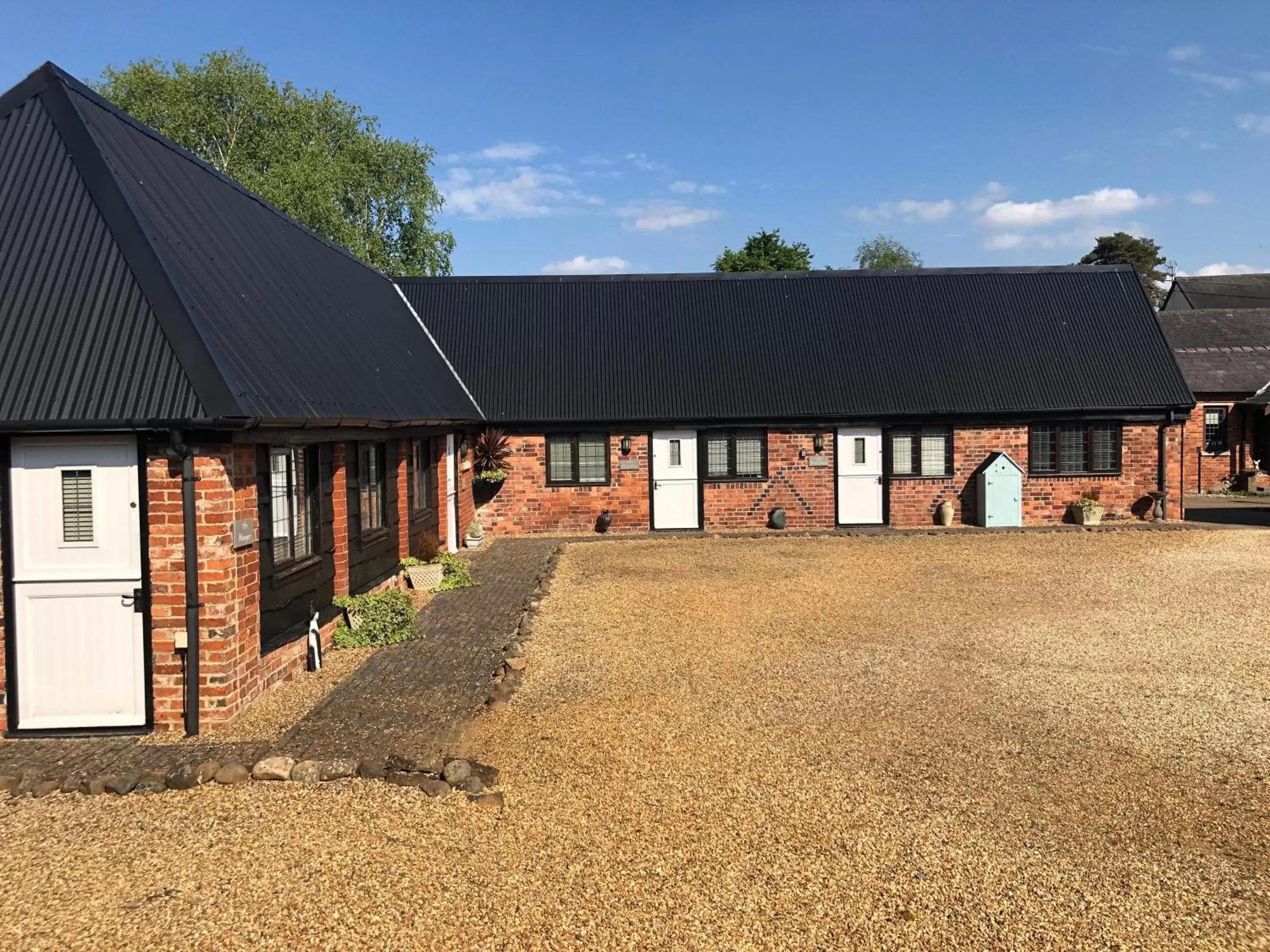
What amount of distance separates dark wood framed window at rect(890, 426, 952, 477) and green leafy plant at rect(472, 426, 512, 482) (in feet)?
28.1

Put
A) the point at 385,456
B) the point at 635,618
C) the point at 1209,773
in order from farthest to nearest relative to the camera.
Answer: the point at 385,456
the point at 635,618
the point at 1209,773

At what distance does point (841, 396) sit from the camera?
1945cm

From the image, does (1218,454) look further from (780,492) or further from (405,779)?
(405,779)

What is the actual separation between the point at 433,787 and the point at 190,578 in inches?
102

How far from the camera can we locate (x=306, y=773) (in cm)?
594

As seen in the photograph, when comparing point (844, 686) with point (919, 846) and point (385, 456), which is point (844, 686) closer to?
point (919, 846)

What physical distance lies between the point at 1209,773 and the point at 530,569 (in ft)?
33.8

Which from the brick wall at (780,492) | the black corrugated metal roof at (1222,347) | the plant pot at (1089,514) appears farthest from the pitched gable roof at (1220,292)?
the brick wall at (780,492)

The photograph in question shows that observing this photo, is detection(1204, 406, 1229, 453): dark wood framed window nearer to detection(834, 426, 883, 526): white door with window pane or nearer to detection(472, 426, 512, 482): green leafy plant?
detection(834, 426, 883, 526): white door with window pane

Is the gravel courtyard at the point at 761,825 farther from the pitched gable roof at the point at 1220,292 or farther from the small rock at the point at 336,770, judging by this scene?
the pitched gable roof at the point at 1220,292

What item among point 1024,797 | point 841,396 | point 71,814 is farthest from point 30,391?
point 841,396

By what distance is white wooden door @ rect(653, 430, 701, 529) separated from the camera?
63.7ft

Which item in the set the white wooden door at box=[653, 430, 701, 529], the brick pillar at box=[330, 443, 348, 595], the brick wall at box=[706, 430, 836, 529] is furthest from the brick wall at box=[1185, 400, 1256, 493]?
the brick pillar at box=[330, 443, 348, 595]

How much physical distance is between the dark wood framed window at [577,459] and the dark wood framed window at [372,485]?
7713mm
